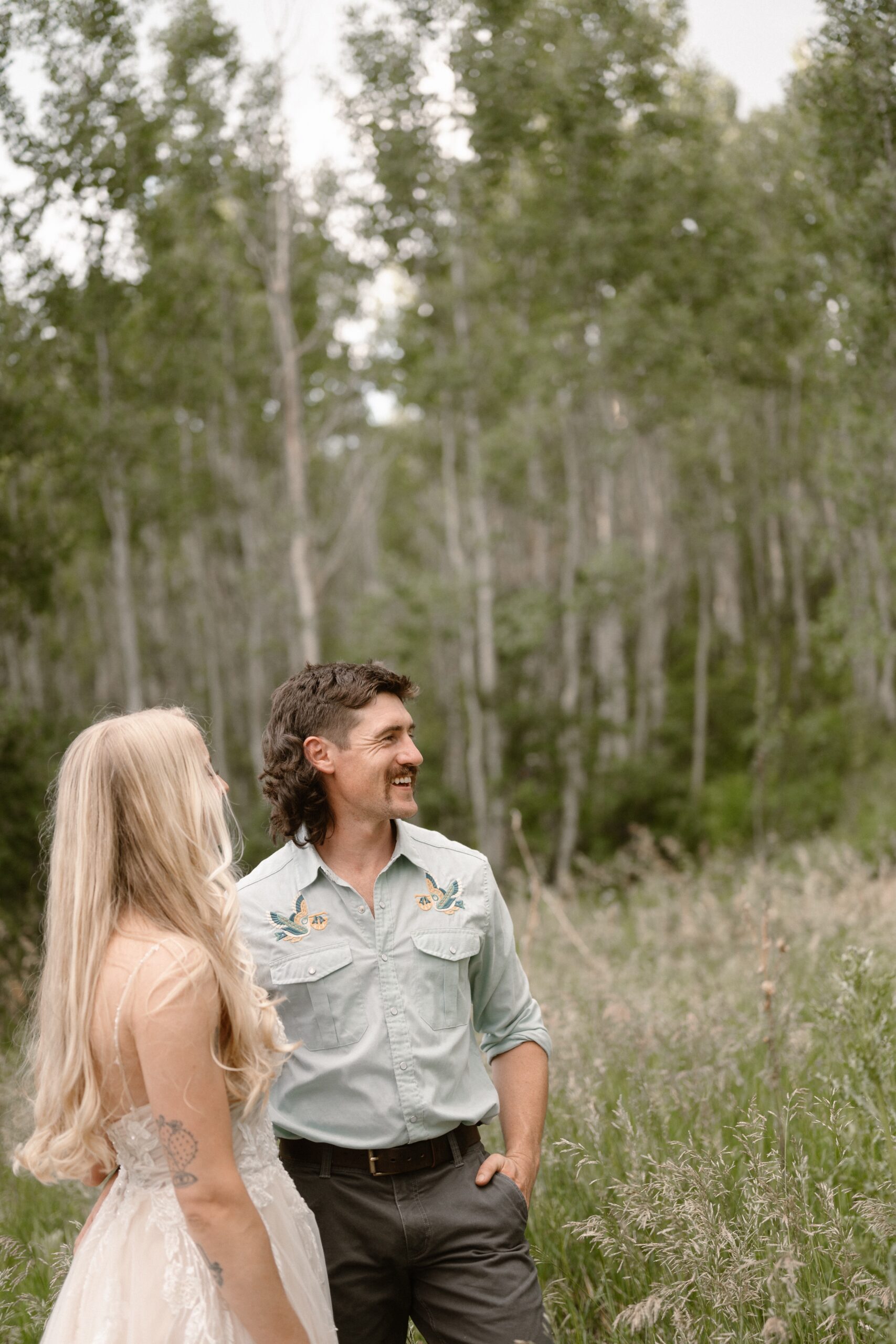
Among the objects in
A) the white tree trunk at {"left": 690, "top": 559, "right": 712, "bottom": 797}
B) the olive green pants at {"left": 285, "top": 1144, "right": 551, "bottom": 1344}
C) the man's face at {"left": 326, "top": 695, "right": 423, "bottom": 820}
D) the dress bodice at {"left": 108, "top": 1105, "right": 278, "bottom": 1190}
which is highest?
the man's face at {"left": 326, "top": 695, "right": 423, "bottom": 820}

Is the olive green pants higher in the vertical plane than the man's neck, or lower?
lower

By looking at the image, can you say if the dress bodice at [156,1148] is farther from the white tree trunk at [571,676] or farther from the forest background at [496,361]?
the white tree trunk at [571,676]

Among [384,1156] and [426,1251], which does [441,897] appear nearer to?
[384,1156]

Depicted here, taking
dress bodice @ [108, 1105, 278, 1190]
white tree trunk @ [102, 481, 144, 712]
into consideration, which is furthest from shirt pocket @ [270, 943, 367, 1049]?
white tree trunk @ [102, 481, 144, 712]

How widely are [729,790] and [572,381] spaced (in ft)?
26.2

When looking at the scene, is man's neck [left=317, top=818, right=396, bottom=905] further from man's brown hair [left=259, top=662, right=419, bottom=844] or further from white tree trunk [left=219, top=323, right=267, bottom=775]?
white tree trunk [left=219, top=323, right=267, bottom=775]

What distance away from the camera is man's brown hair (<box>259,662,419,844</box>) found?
8.26 ft

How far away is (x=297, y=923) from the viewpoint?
238 centimetres

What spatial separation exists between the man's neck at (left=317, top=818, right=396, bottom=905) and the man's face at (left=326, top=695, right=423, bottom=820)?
4cm

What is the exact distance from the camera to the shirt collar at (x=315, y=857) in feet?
8.02

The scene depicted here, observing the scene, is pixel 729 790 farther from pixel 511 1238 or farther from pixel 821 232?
pixel 511 1238

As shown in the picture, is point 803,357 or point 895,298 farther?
point 803,357

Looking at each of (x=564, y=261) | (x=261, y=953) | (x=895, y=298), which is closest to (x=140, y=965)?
(x=261, y=953)

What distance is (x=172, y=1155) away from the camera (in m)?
1.74
